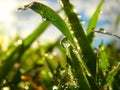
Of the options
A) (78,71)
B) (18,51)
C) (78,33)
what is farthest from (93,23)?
(18,51)

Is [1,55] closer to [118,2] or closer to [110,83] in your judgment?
[118,2]

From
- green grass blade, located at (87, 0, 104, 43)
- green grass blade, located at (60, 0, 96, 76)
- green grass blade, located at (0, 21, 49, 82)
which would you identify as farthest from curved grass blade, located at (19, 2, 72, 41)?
green grass blade, located at (0, 21, 49, 82)

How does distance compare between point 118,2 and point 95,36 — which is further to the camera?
point 118,2

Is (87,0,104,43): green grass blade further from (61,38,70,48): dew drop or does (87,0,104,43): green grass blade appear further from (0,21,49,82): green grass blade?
(0,21,49,82): green grass blade

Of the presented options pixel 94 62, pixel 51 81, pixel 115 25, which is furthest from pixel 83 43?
pixel 115 25

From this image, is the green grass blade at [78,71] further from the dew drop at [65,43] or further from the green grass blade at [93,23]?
the green grass blade at [93,23]

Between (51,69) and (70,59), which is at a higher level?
(51,69)
